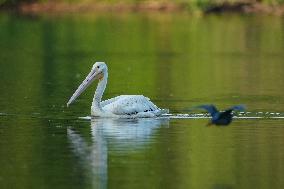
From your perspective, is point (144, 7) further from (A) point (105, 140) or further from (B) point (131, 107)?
(A) point (105, 140)

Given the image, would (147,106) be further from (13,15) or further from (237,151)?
(13,15)

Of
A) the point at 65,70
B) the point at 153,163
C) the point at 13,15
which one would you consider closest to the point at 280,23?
the point at 13,15

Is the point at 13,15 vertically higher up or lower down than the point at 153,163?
higher up

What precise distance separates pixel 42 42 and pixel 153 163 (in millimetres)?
31549

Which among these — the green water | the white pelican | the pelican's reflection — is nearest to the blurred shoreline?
the green water

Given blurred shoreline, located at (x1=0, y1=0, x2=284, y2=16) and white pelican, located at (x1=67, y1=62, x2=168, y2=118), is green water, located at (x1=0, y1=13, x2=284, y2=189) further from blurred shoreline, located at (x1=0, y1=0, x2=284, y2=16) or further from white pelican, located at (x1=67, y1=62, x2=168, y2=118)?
blurred shoreline, located at (x1=0, y1=0, x2=284, y2=16)

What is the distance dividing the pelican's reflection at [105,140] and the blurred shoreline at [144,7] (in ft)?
173

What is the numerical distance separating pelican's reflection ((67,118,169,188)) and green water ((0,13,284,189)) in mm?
13

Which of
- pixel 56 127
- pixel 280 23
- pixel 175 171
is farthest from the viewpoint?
pixel 280 23

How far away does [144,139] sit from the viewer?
61.6ft

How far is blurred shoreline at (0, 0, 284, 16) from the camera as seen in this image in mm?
74938

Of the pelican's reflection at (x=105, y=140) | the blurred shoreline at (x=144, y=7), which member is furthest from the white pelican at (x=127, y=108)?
the blurred shoreline at (x=144, y=7)

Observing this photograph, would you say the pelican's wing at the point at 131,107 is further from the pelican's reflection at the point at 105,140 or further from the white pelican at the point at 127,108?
the pelican's reflection at the point at 105,140

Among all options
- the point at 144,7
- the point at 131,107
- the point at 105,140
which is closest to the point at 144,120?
the point at 131,107
